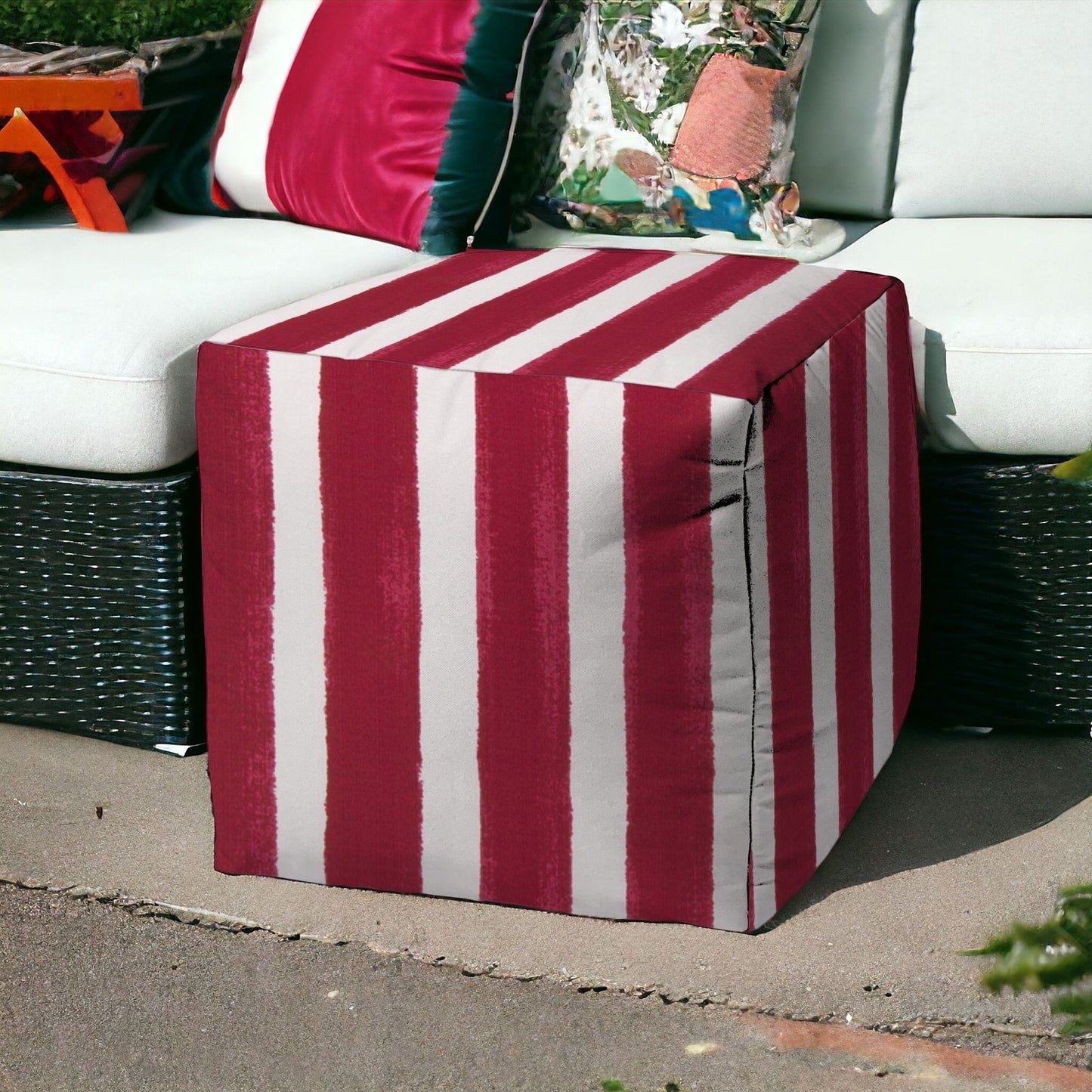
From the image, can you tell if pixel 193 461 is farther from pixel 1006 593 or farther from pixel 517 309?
pixel 1006 593

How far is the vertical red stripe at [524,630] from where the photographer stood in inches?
46.4

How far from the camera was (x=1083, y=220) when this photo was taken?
6.32ft

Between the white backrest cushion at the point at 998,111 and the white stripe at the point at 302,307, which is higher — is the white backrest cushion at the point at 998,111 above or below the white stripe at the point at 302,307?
above

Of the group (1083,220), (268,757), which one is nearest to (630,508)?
(268,757)

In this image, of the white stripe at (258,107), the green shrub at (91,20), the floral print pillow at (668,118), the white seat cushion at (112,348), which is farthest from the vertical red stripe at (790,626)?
the green shrub at (91,20)

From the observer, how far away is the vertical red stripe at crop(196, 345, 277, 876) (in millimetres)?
1273

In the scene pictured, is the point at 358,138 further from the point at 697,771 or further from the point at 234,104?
the point at 697,771

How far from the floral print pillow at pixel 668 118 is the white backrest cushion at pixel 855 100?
15 centimetres

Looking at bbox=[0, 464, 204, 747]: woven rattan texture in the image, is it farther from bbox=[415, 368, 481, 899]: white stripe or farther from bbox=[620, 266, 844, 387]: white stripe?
bbox=[620, 266, 844, 387]: white stripe

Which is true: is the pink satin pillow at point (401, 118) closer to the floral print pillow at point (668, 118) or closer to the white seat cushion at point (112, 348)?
the floral print pillow at point (668, 118)

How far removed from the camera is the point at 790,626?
1.24 meters

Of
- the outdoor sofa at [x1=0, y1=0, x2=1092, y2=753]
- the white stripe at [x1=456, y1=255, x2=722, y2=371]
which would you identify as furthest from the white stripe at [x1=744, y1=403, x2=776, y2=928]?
the outdoor sofa at [x1=0, y1=0, x2=1092, y2=753]

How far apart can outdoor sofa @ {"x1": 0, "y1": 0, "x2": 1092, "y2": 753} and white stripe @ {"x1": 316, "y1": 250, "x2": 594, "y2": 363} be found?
8.1 inches

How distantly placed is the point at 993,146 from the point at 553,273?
808 millimetres
